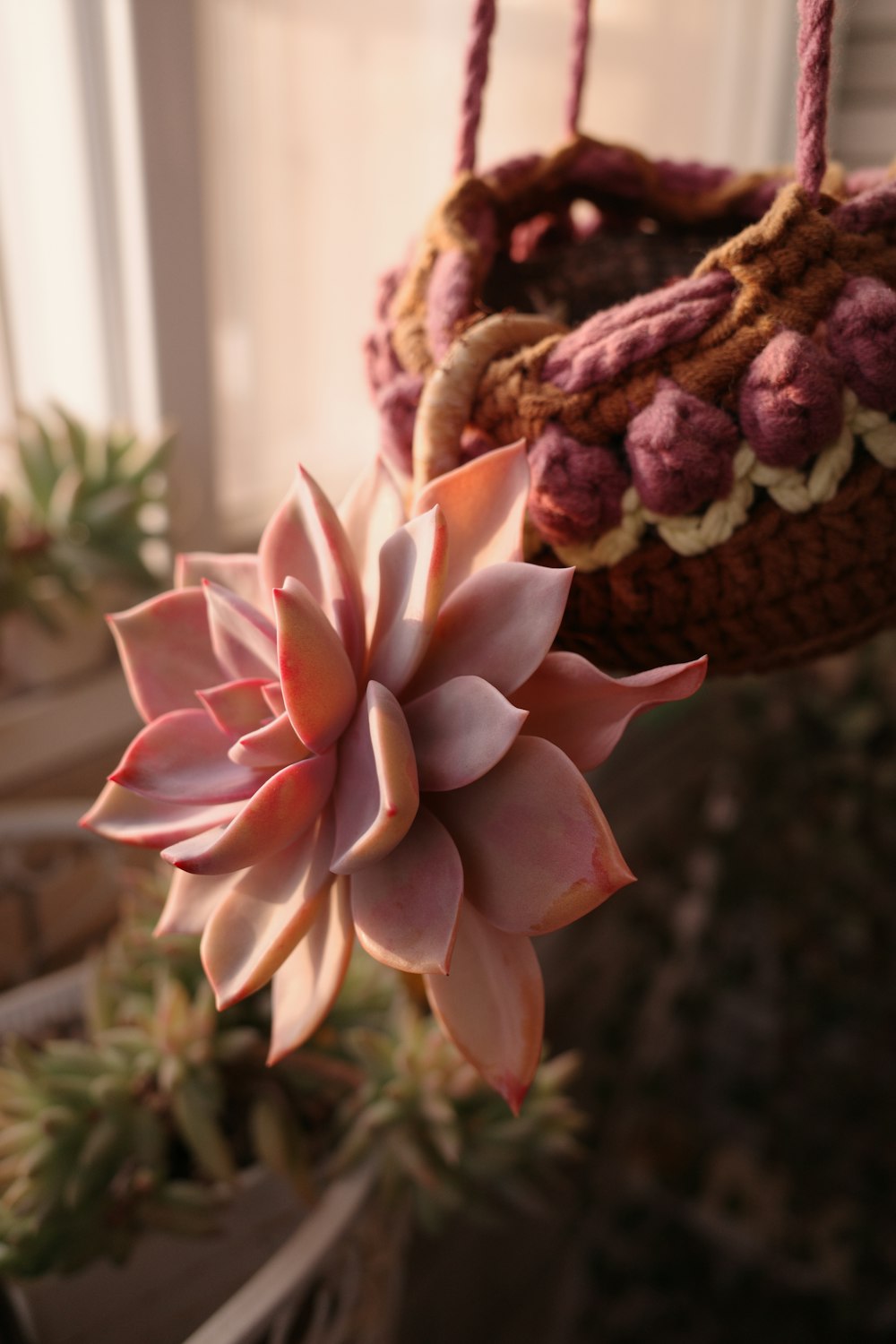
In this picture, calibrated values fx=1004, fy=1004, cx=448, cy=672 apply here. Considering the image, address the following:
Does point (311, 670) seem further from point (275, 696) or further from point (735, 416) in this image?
point (735, 416)

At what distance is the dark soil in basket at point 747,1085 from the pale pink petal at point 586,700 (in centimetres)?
82

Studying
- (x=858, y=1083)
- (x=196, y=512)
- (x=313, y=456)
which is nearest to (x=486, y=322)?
(x=196, y=512)

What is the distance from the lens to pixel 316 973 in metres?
0.30

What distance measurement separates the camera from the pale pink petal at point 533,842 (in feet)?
0.83

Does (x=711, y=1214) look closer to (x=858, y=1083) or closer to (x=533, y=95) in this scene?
(x=858, y=1083)

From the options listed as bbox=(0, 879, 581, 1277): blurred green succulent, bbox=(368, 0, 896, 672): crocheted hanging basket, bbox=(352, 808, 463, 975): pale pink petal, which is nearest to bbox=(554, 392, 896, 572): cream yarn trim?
bbox=(368, 0, 896, 672): crocheted hanging basket

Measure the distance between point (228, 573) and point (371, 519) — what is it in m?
0.06

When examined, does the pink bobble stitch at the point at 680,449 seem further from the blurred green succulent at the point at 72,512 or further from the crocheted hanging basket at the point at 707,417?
the blurred green succulent at the point at 72,512

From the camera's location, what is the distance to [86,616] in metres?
0.78

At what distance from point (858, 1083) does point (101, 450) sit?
95 cm

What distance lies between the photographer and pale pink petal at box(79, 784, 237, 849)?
30 cm

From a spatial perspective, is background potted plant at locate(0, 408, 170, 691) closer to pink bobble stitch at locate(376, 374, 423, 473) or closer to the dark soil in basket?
pink bobble stitch at locate(376, 374, 423, 473)

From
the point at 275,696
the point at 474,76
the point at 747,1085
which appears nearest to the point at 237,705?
the point at 275,696

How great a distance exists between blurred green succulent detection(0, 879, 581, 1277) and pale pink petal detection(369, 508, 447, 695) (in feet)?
0.84
